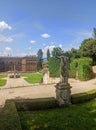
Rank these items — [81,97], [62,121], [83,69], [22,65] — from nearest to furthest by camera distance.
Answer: [62,121] → [81,97] → [83,69] → [22,65]

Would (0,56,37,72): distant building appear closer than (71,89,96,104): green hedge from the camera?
No

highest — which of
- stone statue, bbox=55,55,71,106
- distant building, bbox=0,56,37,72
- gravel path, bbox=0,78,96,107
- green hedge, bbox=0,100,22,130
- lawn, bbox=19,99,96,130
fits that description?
distant building, bbox=0,56,37,72

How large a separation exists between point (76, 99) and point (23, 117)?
14.3 feet

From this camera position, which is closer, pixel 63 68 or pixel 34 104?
pixel 34 104

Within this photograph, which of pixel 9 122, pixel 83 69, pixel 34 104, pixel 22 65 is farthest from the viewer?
pixel 22 65

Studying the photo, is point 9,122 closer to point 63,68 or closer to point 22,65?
point 63,68

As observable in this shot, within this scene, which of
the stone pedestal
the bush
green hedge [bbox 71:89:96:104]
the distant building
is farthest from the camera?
the distant building

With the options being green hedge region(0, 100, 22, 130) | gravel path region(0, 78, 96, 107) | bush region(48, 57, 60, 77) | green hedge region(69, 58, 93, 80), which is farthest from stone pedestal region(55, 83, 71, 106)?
bush region(48, 57, 60, 77)

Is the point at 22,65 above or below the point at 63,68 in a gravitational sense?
above

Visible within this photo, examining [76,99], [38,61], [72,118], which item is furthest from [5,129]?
[38,61]

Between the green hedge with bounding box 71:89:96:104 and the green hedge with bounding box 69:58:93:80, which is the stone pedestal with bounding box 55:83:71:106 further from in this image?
the green hedge with bounding box 69:58:93:80

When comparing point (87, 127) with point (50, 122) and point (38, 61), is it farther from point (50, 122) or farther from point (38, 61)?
point (38, 61)

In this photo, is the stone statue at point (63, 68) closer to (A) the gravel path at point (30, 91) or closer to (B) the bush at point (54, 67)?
(A) the gravel path at point (30, 91)

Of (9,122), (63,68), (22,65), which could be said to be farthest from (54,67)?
Result: (22,65)
